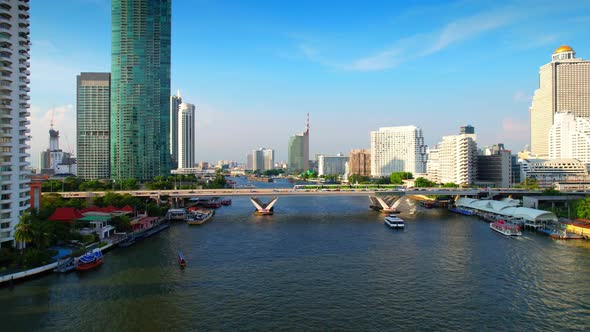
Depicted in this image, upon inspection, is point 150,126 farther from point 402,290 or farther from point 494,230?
point 402,290

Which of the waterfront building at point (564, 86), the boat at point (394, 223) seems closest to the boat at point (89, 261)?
the boat at point (394, 223)

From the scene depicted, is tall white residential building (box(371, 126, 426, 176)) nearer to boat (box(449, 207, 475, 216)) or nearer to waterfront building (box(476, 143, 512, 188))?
waterfront building (box(476, 143, 512, 188))

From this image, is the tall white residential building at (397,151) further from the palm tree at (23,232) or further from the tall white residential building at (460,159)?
the palm tree at (23,232)

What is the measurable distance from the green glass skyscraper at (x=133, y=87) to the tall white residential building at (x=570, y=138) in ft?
439

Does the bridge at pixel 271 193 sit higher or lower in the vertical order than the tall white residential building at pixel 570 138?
lower

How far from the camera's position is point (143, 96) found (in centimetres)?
11194

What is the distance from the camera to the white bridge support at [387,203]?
71.9m

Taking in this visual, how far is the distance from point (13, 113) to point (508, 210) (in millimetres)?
62318

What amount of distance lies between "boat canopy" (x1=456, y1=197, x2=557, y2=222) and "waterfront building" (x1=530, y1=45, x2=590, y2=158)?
114 metres

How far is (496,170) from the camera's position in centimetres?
10962

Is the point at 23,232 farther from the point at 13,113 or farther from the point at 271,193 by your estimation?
the point at 271,193

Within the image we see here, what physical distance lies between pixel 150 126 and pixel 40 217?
75436 millimetres

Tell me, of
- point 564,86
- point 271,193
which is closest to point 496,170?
point 271,193

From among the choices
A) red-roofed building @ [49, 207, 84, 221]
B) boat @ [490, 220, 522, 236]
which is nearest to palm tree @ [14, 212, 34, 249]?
red-roofed building @ [49, 207, 84, 221]
